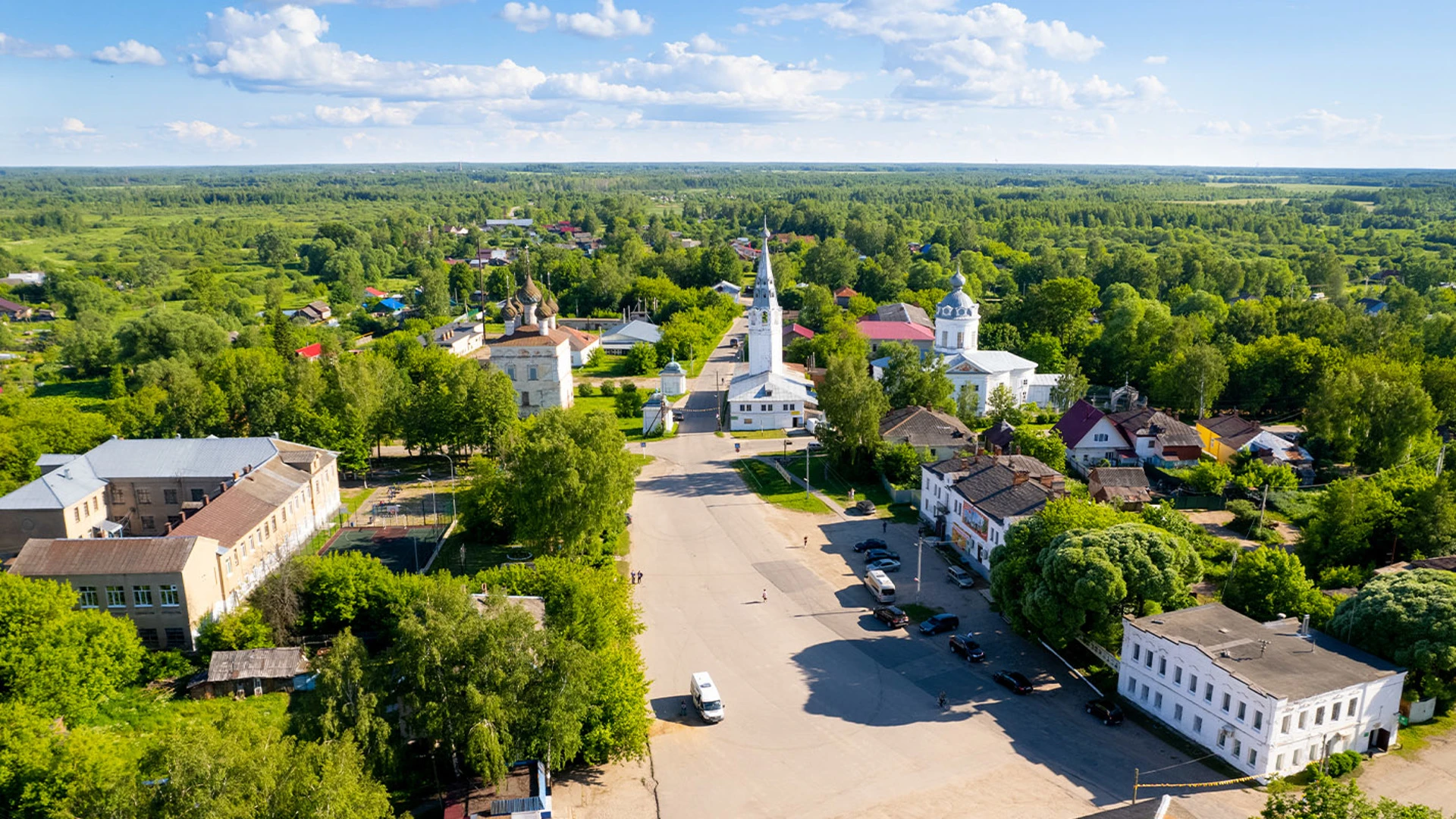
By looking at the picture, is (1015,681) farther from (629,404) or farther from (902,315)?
(902,315)

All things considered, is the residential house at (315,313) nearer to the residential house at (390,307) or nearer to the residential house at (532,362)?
the residential house at (390,307)

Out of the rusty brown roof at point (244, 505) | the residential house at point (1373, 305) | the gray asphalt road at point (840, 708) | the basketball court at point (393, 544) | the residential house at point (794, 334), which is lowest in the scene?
the gray asphalt road at point (840, 708)

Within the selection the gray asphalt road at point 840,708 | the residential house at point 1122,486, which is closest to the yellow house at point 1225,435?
the residential house at point 1122,486

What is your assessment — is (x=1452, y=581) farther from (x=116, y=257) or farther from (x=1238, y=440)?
(x=116, y=257)

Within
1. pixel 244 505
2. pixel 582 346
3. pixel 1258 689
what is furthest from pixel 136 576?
pixel 582 346

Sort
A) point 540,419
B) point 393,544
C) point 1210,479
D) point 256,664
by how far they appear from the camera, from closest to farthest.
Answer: point 256,664 → point 540,419 → point 393,544 → point 1210,479

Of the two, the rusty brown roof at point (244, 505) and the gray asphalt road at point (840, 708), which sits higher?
the rusty brown roof at point (244, 505)

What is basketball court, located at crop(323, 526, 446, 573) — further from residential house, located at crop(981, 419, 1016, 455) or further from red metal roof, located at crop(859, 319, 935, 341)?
red metal roof, located at crop(859, 319, 935, 341)
